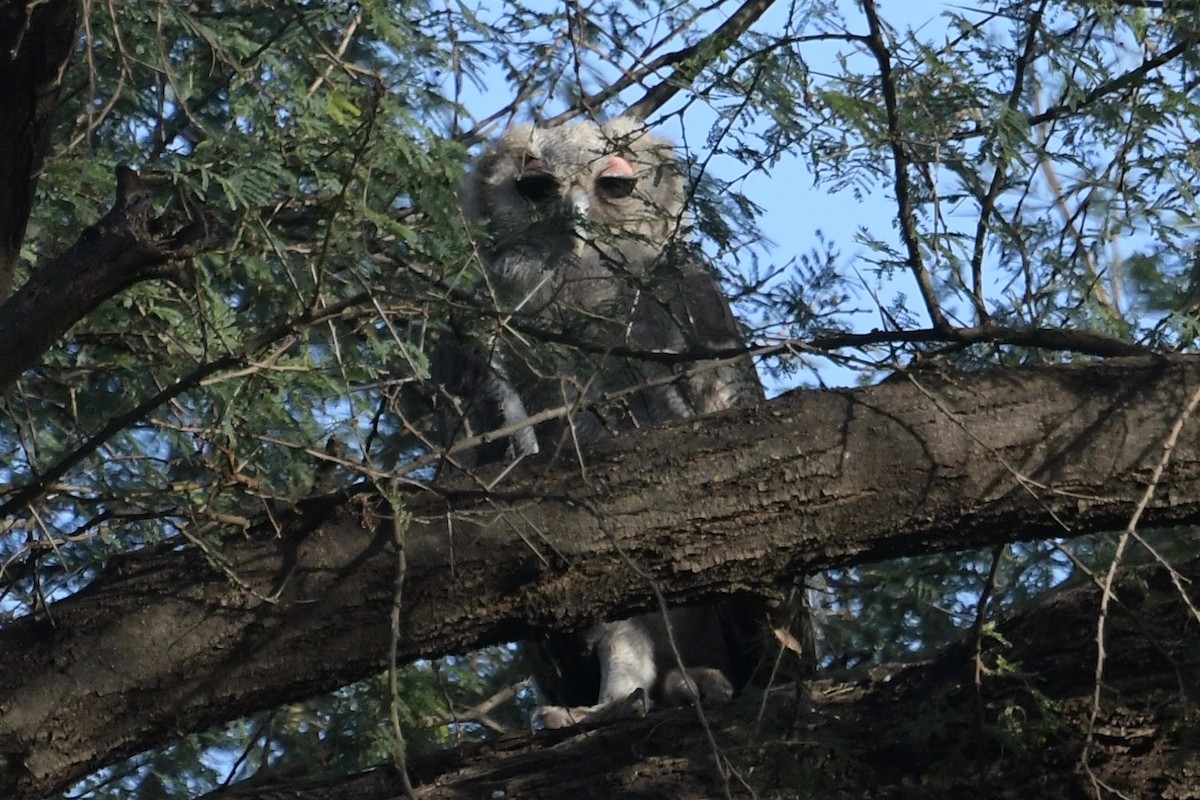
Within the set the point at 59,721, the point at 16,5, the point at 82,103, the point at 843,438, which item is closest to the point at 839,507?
the point at 843,438

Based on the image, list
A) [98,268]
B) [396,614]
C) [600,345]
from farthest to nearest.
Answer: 1. [600,345]
2. [396,614]
3. [98,268]

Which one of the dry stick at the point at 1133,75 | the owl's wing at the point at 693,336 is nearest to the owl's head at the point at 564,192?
the owl's wing at the point at 693,336

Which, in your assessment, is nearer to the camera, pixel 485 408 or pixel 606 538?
pixel 606 538

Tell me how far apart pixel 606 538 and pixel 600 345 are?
22.1 inches

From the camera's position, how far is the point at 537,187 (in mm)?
6105

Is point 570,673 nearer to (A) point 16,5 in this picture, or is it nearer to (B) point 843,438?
(B) point 843,438

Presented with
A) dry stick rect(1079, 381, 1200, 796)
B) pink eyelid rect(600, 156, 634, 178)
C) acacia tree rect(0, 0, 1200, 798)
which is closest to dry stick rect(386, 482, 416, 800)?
acacia tree rect(0, 0, 1200, 798)

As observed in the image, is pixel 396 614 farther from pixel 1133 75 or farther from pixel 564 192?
pixel 564 192

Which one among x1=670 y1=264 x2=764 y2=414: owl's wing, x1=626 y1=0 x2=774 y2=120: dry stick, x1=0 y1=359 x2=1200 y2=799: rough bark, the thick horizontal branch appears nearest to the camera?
the thick horizontal branch

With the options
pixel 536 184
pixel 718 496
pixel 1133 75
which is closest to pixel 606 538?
pixel 718 496

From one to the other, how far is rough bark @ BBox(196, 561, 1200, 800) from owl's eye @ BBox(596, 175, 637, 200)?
3.02 metres

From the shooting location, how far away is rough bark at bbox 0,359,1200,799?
2846 millimetres

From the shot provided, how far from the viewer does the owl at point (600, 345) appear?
3.37 meters

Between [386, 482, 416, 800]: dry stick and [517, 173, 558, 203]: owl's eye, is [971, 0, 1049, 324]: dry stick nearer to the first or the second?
[386, 482, 416, 800]: dry stick
